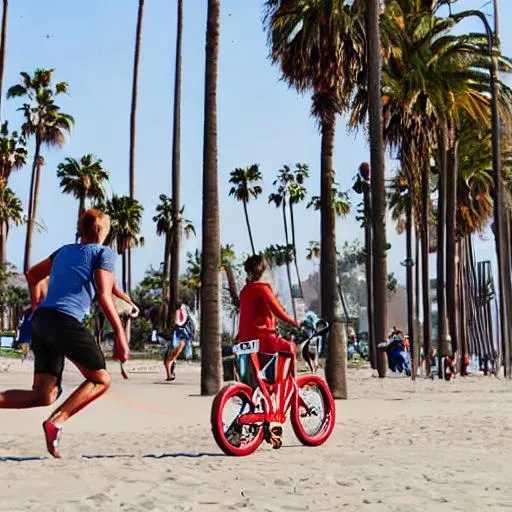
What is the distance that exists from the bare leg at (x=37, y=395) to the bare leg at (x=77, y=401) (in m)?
0.13

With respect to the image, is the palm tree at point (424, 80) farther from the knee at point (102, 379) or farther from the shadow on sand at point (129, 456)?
the knee at point (102, 379)

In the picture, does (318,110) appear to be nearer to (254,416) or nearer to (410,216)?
(254,416)

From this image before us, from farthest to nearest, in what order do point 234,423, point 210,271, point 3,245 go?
1. point 3,245
2. point 210,271
3. point 234,423

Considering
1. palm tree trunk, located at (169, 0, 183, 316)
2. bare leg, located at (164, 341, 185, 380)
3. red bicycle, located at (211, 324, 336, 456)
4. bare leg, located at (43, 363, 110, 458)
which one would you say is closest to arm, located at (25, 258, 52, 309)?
bare leg, located at (43, 363, 110, 458)

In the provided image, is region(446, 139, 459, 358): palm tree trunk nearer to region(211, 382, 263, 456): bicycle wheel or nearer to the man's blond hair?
region(211, 382, 263, 456): bicycle wheel

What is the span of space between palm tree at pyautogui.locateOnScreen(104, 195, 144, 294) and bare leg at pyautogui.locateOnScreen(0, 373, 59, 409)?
49321 mm

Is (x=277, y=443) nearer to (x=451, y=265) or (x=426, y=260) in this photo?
(x=451, y=265)

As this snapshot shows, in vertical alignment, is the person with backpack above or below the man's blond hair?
above

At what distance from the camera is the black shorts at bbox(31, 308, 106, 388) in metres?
6.86

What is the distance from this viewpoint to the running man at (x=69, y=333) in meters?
6.89

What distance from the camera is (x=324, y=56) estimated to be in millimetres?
19625

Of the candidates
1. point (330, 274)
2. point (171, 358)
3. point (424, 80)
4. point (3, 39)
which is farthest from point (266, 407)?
point (3, 39)

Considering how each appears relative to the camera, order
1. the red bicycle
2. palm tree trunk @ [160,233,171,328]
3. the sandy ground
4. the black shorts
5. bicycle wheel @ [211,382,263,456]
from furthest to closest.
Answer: palm tree trunk @ [160,233,171,328]
the red bicycle
bicycle wheel @ [211,382,263,456]
the black shorts
the sandy ground

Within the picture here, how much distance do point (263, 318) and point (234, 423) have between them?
2.97ft
